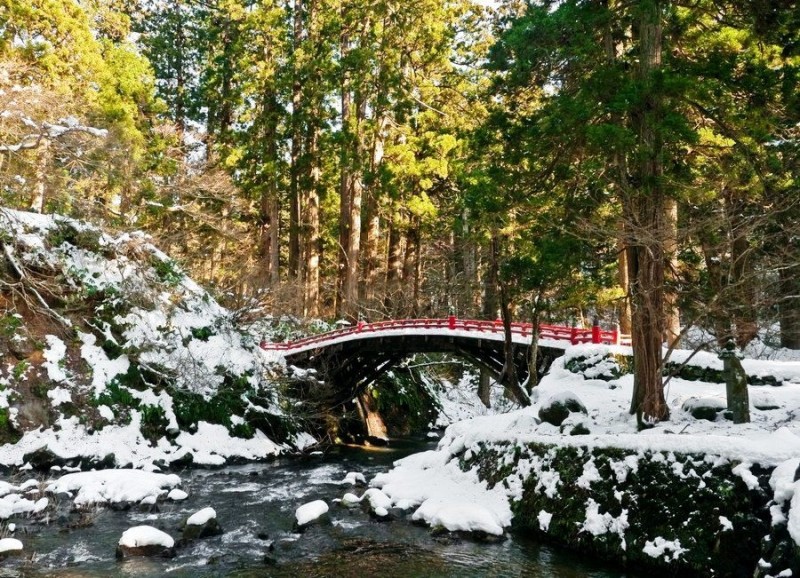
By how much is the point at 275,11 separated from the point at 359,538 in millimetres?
21255

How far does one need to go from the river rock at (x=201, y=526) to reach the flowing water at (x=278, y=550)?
0.45 ft

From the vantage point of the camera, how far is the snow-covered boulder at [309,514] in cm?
991

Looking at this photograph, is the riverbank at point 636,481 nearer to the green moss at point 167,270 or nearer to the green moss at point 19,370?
the green moss at point 19,370

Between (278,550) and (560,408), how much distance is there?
17.8 ft

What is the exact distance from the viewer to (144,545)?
27.0 feet

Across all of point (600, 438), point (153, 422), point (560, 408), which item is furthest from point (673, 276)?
point (153, 422)

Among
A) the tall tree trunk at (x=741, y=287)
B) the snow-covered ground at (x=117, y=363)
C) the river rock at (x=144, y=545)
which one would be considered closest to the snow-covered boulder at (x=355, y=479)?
the snow-covered ground at (x=117, y=363)

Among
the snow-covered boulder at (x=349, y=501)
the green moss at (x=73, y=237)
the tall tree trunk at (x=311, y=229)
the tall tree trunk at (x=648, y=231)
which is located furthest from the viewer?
the tall tree trunk at (x=311, y=229)

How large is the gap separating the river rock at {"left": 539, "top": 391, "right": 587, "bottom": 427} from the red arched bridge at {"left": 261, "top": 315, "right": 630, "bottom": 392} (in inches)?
133

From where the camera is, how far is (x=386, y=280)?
→ 25.1 metres

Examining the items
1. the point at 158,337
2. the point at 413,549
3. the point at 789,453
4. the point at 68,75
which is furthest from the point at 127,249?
the point at 789,453

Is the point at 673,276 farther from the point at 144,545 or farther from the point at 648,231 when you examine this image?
the point at 144,545

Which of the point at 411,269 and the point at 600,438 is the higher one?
the point at 411,269

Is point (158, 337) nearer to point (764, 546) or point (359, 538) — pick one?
point (359, 538)
